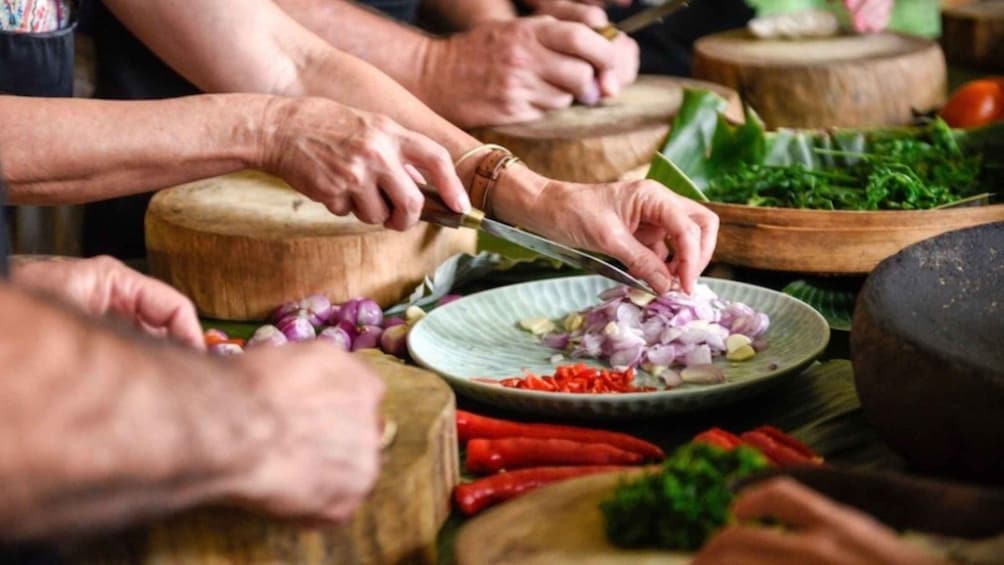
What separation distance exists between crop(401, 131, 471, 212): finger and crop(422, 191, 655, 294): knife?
2 centimetres

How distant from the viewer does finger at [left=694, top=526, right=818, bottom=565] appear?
111cm

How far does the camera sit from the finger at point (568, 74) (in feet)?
9.86

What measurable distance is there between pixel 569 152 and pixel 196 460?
180 centimetres

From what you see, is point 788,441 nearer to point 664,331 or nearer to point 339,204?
point 664,331

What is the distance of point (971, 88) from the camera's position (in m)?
3.36

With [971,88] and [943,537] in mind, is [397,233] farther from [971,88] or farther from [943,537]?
[971,88]

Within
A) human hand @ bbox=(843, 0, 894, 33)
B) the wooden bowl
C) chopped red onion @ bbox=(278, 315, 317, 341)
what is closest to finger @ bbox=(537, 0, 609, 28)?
human hand @ bbox=(843, 0, 894, 33)

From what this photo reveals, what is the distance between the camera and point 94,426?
3.24 ft

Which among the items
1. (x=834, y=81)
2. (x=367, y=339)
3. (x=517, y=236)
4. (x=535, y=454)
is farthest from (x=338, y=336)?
(x=834, y=81)

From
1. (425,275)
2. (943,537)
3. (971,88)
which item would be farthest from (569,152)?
(943,537)

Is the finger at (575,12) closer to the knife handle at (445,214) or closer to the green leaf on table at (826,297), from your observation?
the green leaf on table at (826,297)

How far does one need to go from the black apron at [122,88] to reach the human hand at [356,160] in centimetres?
112

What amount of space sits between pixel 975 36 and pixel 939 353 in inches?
146

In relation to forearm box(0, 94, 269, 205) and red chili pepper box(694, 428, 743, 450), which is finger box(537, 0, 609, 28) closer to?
forearm box(0, 94, 269, 205)
